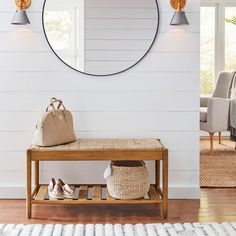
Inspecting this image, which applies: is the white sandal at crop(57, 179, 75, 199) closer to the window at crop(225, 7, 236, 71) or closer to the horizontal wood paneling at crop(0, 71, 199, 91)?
the horizontal wood paneling at crop(0, 71, 199, 91)

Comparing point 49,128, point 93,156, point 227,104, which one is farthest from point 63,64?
point 227,104

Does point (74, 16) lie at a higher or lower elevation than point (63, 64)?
higher

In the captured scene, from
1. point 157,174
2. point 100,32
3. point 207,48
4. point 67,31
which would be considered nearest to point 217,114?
point 207,48

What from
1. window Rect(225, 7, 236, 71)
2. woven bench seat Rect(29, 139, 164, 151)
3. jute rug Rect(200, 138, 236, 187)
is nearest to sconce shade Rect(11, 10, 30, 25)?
woven bench seat Rect(29, 139, 164, 151)

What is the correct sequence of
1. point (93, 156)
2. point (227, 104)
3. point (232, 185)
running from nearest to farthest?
point (93, 156), point (232, 185), point (227, 104)

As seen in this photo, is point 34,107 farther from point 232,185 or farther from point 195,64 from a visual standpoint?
point 232,185

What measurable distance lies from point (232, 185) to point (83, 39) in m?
1.80

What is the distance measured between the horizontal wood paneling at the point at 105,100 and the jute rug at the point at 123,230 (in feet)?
3.40

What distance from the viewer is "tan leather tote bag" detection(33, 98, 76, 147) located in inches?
141

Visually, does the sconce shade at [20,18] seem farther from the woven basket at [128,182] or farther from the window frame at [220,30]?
the window frame at [220,30]

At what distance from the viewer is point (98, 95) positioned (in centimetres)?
403

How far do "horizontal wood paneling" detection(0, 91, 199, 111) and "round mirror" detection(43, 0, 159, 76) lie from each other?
192 mm

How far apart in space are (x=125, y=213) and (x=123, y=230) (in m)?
0.45

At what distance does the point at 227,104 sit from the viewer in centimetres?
623
